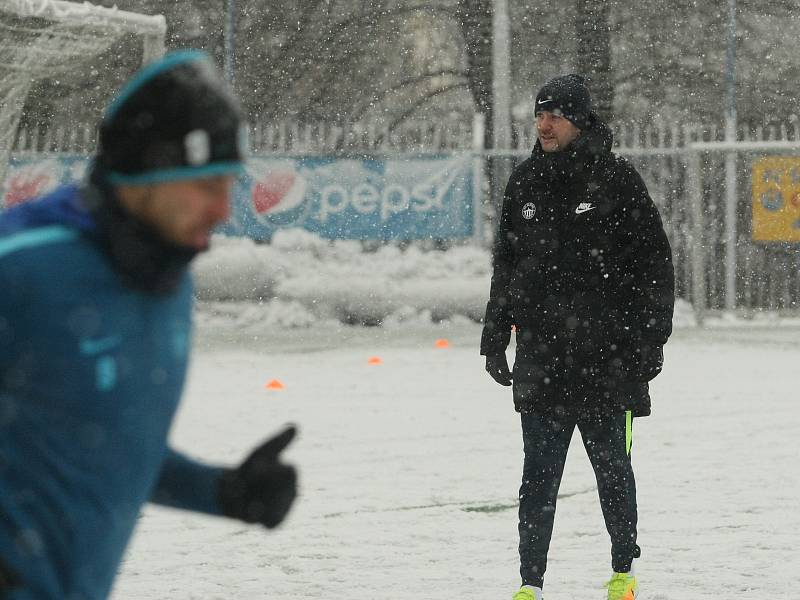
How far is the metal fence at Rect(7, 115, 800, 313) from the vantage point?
16.5 meters

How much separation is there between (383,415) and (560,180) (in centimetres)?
467

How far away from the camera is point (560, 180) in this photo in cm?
459

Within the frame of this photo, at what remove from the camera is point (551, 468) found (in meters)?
4.62

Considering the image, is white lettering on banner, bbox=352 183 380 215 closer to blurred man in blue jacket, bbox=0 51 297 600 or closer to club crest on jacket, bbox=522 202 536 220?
club crest on jacket, bbox=522 202 536 220

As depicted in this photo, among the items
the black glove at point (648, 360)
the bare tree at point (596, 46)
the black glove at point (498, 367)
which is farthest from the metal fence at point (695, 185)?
the black glove at point (648, 360)

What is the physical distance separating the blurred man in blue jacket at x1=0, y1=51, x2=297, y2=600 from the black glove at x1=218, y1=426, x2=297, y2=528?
27cm

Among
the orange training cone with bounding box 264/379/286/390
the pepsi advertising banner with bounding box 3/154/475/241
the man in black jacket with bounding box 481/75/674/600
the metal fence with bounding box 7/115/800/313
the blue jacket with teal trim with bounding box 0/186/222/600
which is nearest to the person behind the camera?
the blue jacket with teal trim with bounding box 0/186/222/600

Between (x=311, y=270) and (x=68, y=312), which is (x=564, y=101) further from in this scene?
(x=311, y=270)

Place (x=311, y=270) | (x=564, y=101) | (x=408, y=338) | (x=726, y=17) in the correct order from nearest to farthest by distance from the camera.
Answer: (x=564, y=101) < (x=408, y=338) < (x=311, y=270) < (x=726, y=17)

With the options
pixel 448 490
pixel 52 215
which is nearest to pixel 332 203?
pixel 448 490

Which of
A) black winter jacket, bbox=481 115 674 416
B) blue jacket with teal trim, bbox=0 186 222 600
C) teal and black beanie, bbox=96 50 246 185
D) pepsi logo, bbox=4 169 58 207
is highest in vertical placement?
teal and black beanie, bbox=96 50 246 185

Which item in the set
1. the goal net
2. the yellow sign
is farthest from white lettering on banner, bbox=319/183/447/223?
the yellow sign

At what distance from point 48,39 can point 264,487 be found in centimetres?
1117

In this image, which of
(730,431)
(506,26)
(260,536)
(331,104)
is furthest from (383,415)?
(331,104)
